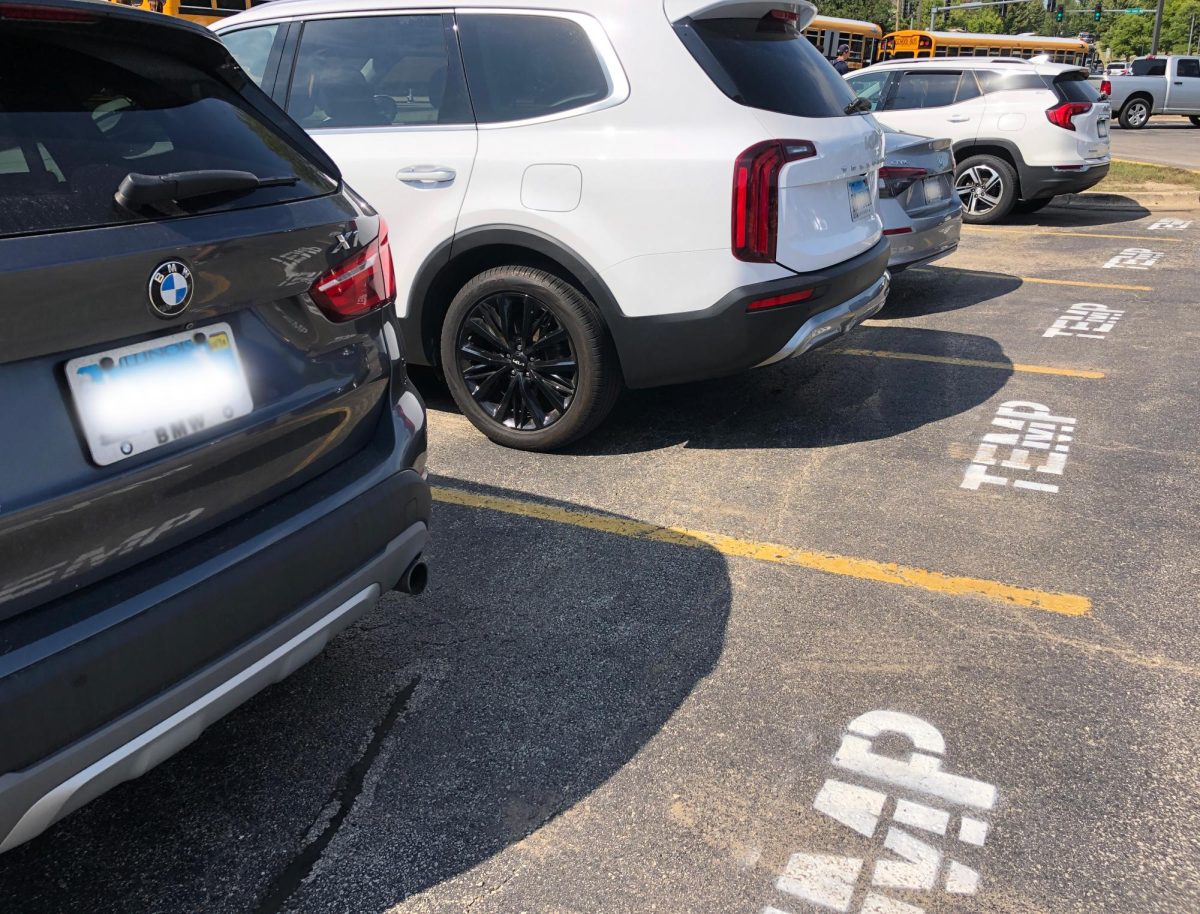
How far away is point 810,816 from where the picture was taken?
2412 mm

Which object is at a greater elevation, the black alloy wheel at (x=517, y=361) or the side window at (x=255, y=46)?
the side window at (x=255, y=46)

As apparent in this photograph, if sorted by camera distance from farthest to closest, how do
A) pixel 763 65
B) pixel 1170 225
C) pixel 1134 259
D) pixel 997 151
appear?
pixel 1170 225
pixel 997 151
pixel 1134 259
pixel 763 65

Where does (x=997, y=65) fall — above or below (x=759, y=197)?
above

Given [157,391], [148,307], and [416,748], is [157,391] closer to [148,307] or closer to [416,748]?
[148,307]

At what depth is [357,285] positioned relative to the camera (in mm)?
2475

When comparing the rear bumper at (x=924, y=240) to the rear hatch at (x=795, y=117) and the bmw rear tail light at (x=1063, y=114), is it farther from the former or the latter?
the bmw rear tail light at (x=1063, y=114)

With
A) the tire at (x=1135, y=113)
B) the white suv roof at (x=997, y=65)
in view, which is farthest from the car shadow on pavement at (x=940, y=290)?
the tire at (x=1135, y=113)

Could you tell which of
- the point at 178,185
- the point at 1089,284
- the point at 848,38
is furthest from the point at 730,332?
the point at 848,38

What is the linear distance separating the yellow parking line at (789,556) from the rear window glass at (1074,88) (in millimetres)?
9060

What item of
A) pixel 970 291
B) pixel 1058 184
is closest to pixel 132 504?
pixel 970 291

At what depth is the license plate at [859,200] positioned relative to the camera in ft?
14.8

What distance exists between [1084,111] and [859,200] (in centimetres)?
767

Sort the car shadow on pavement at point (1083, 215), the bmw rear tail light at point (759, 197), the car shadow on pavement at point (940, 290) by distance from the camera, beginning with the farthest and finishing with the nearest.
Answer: the car shadow on pavement at point (1083, 215)
the car shadow on pavement at point (940, 290)
the bmw rear tail light at point (759, 197)

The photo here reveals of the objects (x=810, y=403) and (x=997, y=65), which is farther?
(x=997, y=65)
